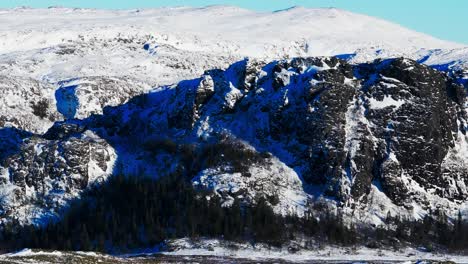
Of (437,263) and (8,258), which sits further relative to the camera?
(437,263)

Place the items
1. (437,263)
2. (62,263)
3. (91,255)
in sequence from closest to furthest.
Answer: (62,263), (437,263), (91,255)

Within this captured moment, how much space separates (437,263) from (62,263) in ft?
209

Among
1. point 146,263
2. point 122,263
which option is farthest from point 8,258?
point 146,263

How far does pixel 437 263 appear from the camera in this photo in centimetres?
15738

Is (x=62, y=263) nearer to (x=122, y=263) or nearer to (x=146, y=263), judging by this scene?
(x=122, y=263)

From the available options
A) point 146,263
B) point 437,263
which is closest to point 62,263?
point 146,263

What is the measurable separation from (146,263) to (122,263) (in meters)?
15.9

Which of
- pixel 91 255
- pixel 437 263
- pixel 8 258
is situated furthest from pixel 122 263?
pixel 437 263

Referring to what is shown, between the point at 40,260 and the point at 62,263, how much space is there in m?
3.96

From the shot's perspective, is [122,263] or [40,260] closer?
[40,260]

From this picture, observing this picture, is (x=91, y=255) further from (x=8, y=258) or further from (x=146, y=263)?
(x=8, y=258)

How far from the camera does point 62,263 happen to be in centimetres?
14688

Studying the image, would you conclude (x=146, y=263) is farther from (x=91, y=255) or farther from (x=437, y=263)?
(x=437, y=263)

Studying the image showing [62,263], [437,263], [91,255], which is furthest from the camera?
[91,255]
